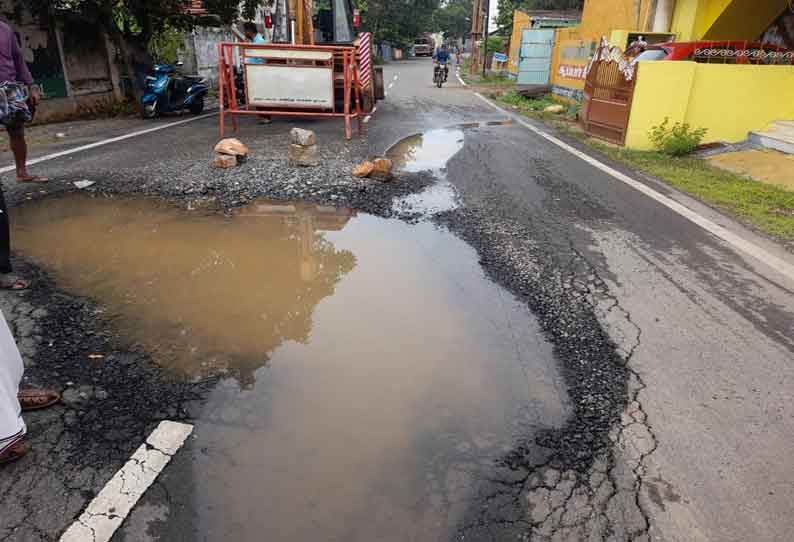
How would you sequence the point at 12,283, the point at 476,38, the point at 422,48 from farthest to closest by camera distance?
the point at 422,48
the point at 476,38
the point at 12,283

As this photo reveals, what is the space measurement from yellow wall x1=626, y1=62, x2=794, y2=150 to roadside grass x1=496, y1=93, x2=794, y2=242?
72 centimetres

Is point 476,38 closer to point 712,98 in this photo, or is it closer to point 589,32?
point 589,32

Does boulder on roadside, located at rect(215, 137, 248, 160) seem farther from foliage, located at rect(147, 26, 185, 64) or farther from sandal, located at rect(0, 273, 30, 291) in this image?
foliage, located at rect(147, 26, 185, 64)

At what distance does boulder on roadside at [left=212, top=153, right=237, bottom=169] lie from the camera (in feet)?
21.6

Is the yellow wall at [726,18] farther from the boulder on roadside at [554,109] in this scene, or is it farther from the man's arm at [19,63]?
the man's arm at [19,63]

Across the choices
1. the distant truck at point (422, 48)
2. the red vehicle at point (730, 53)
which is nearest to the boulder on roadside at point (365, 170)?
the red vehicle at point (730, 53)

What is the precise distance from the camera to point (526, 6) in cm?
4322

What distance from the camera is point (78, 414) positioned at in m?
2.48

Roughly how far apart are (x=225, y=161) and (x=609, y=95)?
7052 mm

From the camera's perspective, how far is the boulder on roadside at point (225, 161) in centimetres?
660

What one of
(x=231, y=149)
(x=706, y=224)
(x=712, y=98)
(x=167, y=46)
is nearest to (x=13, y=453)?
(x=231, y=149)

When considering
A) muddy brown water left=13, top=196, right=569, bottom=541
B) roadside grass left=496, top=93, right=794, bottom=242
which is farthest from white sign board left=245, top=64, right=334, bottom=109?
roadside grass left=496, top=93, right=794, bottom=242

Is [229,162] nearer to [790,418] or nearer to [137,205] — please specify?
[137,205]

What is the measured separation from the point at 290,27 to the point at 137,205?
7188mm
